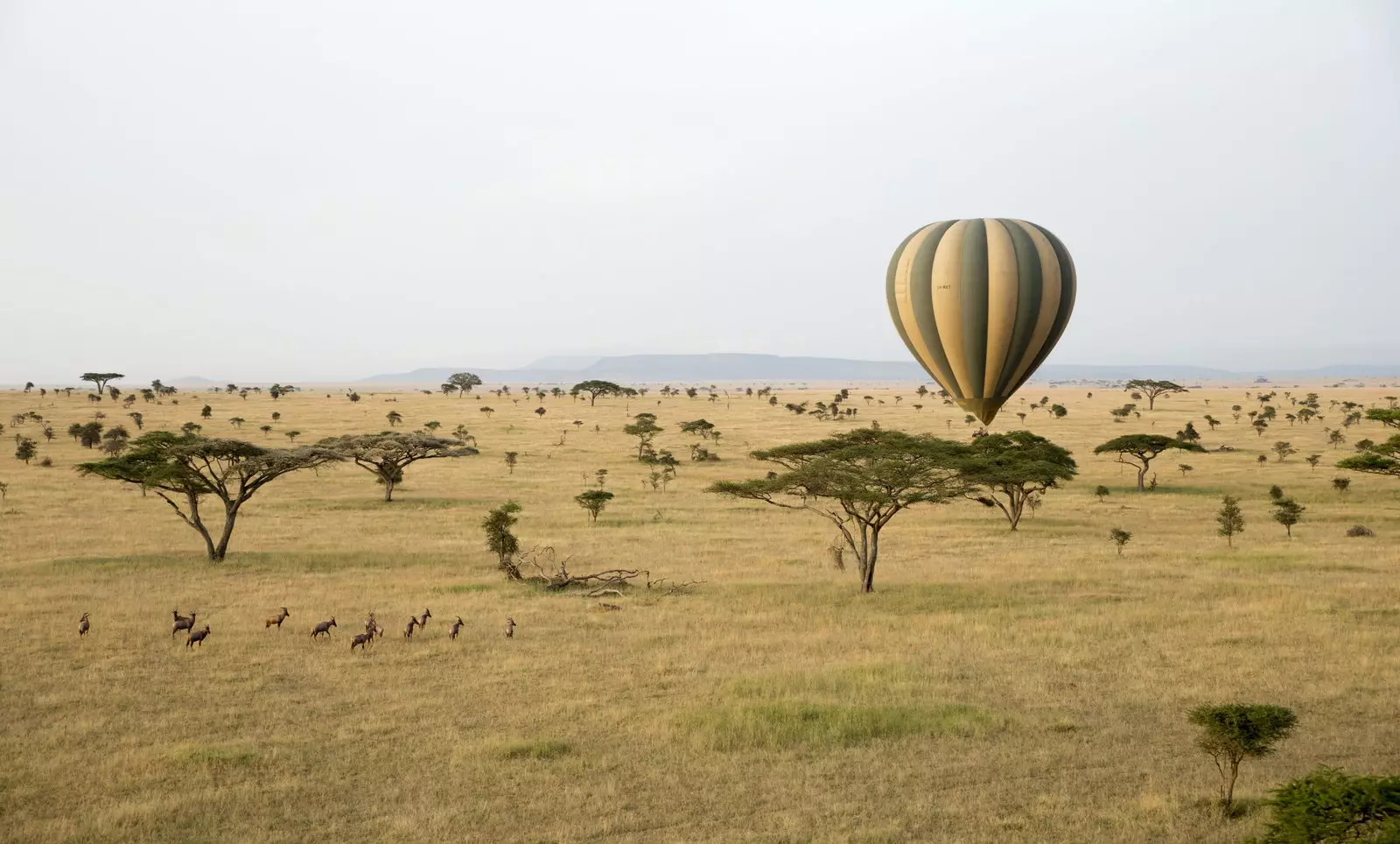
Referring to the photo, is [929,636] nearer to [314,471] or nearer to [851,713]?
[851,713]

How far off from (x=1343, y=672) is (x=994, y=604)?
343 inches

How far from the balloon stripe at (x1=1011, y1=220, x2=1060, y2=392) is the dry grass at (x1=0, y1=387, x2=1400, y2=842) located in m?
7.55

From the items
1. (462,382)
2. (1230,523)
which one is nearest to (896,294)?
(1230,523)

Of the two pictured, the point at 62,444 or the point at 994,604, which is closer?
the point at 994,604

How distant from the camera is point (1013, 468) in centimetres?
3812

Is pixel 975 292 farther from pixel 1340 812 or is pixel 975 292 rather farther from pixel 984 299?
pixel 1340 812

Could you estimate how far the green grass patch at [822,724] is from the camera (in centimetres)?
1573

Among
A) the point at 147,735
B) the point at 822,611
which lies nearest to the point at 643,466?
the point at 822,611

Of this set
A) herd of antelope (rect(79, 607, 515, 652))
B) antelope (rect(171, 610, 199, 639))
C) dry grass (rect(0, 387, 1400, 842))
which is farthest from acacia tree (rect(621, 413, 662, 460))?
antelope (rect(171, 610, 199, 639))

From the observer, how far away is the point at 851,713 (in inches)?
658

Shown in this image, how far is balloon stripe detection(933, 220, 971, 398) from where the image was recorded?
26938mm

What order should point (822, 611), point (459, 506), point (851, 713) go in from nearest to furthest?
point (851, 713) < point (822, 611) < point (459, 506)

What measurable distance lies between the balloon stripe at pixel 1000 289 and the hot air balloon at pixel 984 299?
2cm

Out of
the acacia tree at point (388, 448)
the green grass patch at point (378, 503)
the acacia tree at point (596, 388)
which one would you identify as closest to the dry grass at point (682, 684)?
the acacia tree at point (388, 448)
